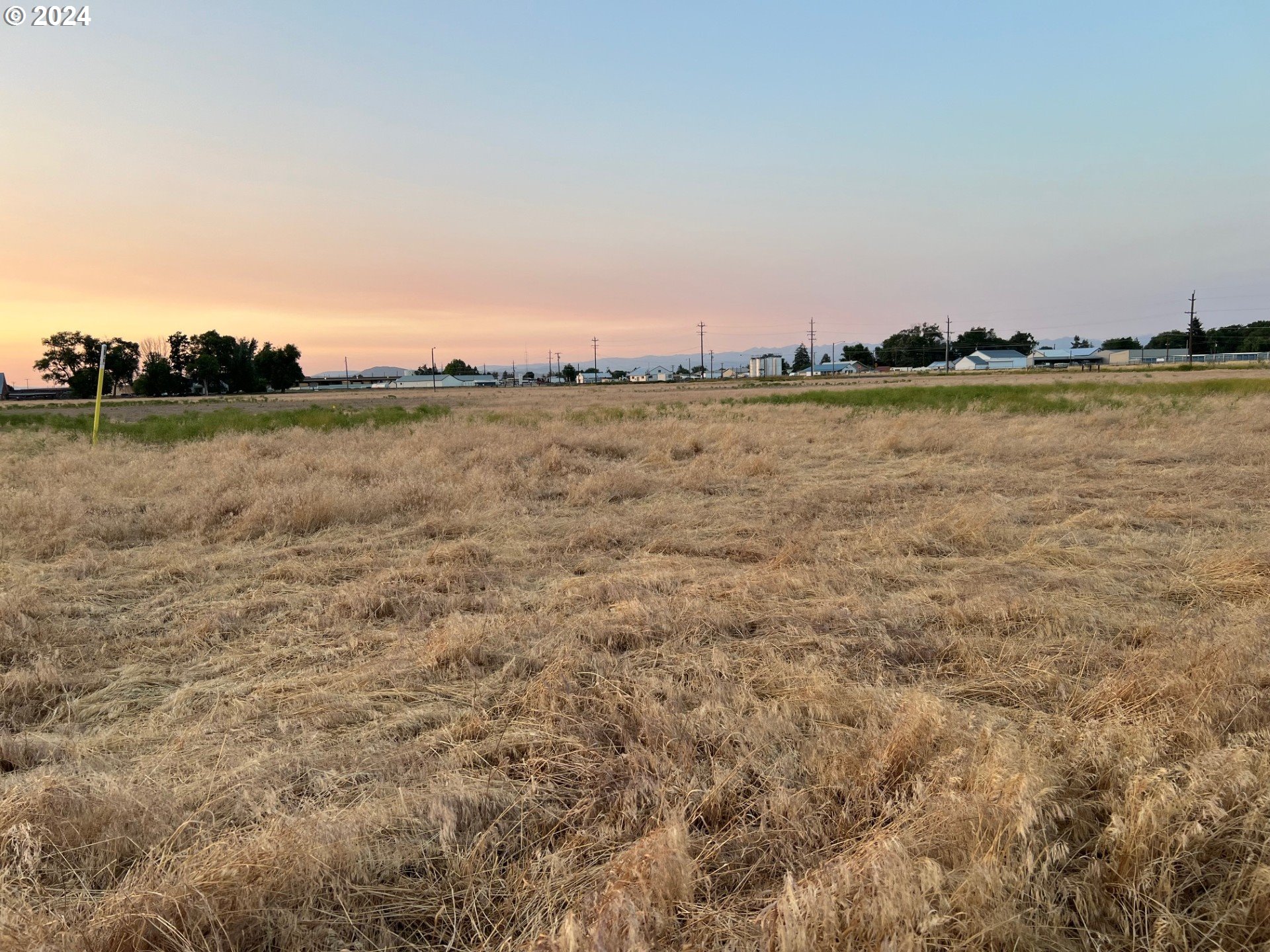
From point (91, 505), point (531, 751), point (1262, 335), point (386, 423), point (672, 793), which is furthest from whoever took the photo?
point (1262, 335)

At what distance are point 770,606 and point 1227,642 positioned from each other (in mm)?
2567

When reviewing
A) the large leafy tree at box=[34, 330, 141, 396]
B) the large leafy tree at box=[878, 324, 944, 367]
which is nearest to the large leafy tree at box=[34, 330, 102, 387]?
the large leafy tree at box=[34, 330, 141, 396]

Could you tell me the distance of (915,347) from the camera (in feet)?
512

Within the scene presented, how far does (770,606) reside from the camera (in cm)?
490

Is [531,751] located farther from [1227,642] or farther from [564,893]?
[1227,642]

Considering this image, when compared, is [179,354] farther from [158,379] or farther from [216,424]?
[216,424]

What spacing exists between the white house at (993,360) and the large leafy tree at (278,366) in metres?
132

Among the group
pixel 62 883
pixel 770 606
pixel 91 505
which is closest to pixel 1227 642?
pixel 770 606

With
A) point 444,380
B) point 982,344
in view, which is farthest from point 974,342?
point 444,380

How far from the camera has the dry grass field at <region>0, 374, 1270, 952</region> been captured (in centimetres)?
201

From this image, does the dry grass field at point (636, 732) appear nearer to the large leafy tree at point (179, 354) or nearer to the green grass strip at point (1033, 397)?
the green grass strip at point (1033, 397)

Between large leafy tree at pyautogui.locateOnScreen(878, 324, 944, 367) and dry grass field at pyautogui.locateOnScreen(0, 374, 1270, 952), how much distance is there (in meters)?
161

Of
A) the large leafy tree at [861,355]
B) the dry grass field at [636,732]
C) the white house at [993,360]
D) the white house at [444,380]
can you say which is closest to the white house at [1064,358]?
the white house at [993,360]

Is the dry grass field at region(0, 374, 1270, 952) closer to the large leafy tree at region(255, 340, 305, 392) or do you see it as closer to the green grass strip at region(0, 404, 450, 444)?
the green grass strip at region(0, 404, 450, 444)
